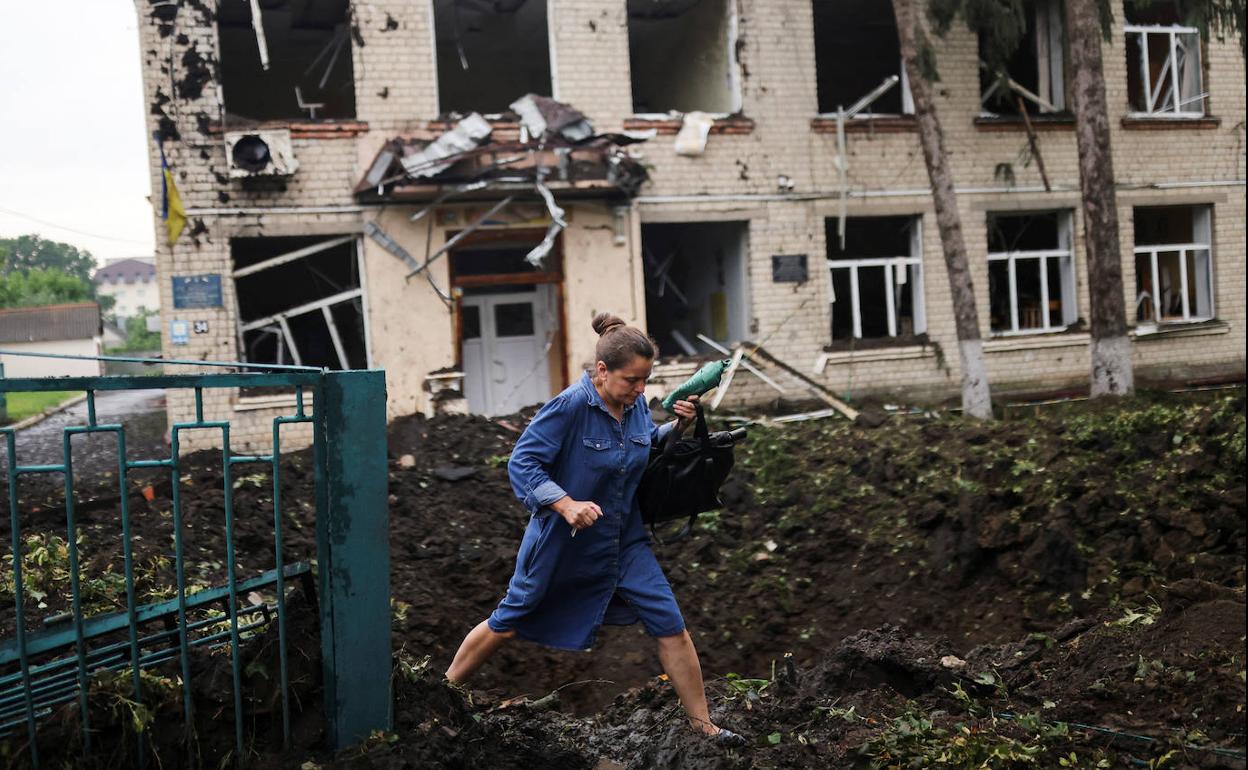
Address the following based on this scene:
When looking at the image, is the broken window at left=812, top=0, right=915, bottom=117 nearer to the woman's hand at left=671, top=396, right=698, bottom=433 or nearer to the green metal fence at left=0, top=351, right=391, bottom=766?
the woman's hand at left=671, top=396, right=698, bottom=433

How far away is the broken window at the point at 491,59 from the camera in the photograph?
17297 mm

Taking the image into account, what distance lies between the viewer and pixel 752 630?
7.32m

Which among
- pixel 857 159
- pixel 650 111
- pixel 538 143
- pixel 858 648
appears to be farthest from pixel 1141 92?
pixel 858 648

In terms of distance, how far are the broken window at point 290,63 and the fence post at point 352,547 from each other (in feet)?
44.9

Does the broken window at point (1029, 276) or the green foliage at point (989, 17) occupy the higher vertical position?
the green foliage at point (989, 17)

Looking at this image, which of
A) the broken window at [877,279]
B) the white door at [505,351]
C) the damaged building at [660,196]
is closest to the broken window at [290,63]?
the damaged building at [660,196]

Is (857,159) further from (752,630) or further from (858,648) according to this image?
(858,648)

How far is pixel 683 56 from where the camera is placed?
677 inches

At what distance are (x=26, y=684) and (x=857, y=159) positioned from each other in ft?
47.0

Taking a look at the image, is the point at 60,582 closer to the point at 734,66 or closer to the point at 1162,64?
the point at 734,66

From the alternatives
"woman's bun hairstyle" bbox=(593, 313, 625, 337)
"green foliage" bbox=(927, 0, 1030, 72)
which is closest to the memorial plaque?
"green foliage" bbox=(927, 0, 1030, 72)

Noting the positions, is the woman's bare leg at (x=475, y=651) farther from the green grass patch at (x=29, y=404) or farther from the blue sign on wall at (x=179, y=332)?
the green grass patch at (x=29, y=404)

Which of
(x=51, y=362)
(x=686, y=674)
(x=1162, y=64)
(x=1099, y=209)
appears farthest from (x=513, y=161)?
(x=51, y=362)

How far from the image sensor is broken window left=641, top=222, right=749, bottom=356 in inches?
632
